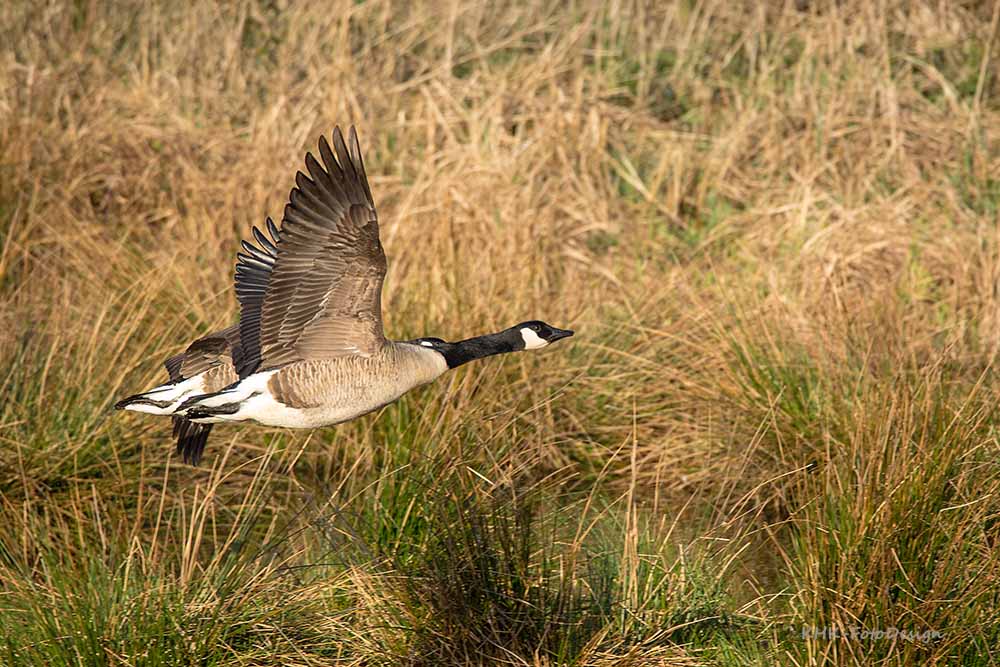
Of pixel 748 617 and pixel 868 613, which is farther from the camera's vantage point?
pixel 748 617

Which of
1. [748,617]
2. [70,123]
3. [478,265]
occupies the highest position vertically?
[70,123]

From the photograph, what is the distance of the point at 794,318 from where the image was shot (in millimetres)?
5859

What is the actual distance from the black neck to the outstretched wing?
31 centimetres

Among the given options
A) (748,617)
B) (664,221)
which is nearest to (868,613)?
(748,617)

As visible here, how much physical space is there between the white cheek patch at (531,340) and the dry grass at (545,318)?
0.23m

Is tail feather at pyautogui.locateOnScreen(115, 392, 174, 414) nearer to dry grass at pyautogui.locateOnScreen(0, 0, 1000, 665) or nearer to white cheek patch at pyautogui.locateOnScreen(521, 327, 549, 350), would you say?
dry grass at pyautogui.locateOnScreen(0, 0, 1000, 665)

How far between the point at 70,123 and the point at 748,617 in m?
5.31

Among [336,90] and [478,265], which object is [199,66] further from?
[478,265]

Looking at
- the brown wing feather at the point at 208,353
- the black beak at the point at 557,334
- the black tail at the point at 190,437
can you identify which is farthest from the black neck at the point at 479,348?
the black tail at the point at 190,437

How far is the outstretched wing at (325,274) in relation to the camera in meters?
3.91

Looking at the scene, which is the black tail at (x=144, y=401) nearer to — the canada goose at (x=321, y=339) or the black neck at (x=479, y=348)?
the canada goose at (x=321, y=339)

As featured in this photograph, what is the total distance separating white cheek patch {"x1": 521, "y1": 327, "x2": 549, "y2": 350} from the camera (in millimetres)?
4555

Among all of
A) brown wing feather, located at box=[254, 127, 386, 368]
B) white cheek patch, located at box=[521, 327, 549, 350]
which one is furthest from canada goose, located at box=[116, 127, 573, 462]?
white cheek patch, located at box=[521, 327, 549, 350]

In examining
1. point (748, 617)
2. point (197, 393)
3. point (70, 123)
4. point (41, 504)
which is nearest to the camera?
point (748, 617)
